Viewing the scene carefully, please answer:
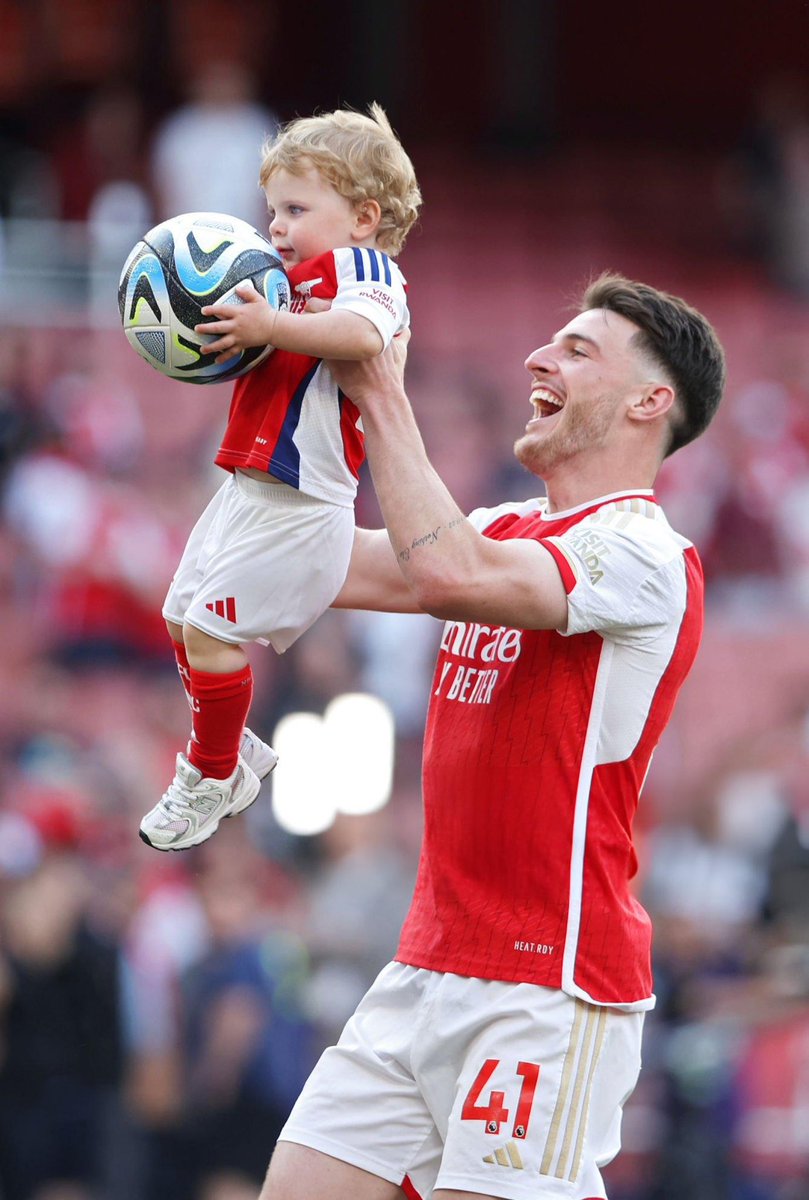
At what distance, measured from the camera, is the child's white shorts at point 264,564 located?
3529 millimetres

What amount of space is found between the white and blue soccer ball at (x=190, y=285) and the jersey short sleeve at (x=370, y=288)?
0.11 m

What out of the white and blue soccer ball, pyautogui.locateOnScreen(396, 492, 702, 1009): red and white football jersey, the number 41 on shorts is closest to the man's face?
pyautogui.locateOnScreen(396, 492, 702, 1009): red and white football jersey

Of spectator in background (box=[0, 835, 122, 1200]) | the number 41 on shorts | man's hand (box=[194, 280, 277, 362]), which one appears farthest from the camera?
spectator in background (box=[0, 835, 122, 1200])

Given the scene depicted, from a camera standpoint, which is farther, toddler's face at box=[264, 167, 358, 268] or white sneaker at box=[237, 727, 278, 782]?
white sneaker at box=[237, 727, 278, 782]

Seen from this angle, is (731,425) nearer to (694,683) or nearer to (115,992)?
(694,683)

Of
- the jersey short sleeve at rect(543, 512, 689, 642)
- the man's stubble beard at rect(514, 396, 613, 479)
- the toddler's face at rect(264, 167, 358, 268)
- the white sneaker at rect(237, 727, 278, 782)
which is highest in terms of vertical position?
the toddler's face at rect(264, 167, 358, 268)

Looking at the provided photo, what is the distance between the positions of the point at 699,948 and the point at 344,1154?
515 centimetres

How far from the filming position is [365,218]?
3.58m

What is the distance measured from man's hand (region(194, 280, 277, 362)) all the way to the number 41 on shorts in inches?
56.7

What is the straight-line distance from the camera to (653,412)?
3.78 metres

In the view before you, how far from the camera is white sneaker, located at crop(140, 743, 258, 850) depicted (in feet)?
12.0

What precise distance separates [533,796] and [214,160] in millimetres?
8607

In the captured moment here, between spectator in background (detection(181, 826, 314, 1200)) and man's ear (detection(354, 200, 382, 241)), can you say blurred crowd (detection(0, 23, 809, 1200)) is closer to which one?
spectator in background (detection(181, 826, 314, 1200))

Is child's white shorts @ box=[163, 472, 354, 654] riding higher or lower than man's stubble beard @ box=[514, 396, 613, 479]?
lower
